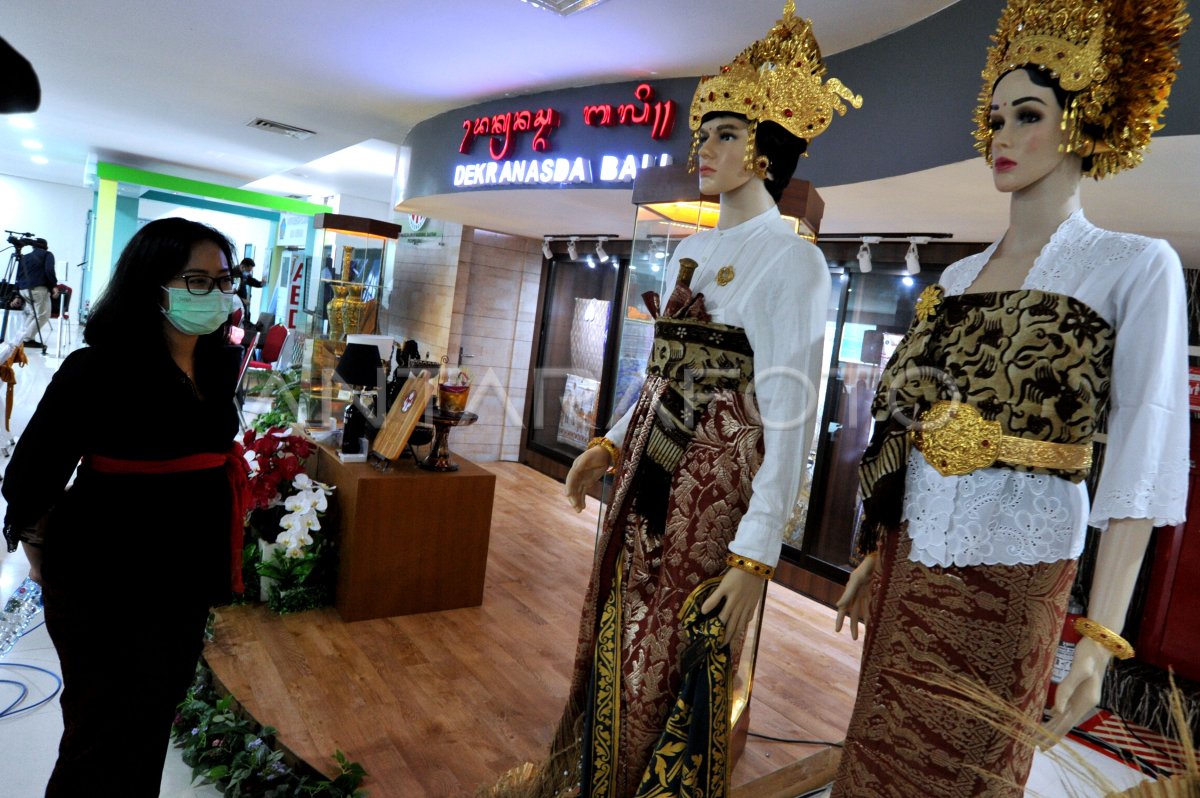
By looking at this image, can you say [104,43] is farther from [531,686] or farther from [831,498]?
[831,498]

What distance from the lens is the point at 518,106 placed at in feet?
17.6

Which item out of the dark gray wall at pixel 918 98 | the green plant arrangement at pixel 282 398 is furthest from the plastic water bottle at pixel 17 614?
the dark gray wall at pixel 918 98

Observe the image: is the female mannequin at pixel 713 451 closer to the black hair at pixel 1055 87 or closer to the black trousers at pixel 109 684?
the black hair at pixel 1055 87

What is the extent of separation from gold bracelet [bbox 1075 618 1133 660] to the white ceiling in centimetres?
158

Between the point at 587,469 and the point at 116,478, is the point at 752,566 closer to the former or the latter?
the point at 587,469

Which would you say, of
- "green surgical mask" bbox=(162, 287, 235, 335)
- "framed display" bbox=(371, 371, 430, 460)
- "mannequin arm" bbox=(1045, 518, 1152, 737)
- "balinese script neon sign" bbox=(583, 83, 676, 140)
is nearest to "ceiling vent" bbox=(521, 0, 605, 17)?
"balinese script neon sign" bbox=(583, 83, 676, 140)

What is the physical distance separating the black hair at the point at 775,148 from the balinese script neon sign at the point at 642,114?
8.96ft

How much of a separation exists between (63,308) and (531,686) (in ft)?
45.0

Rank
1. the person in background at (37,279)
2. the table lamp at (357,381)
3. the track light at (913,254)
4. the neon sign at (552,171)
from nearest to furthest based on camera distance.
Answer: the table lamp at (357,381), the neon sign at (552,171), the track light at (913,254), the person in background at (37,279)

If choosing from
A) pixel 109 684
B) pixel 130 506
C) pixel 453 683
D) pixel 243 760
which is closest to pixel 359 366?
pixel 453 683

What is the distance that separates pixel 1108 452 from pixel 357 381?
3.38 metres

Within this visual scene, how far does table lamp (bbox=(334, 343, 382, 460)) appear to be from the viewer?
3928mm

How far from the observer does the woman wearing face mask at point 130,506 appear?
179cm

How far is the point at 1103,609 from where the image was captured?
3.89 feet
